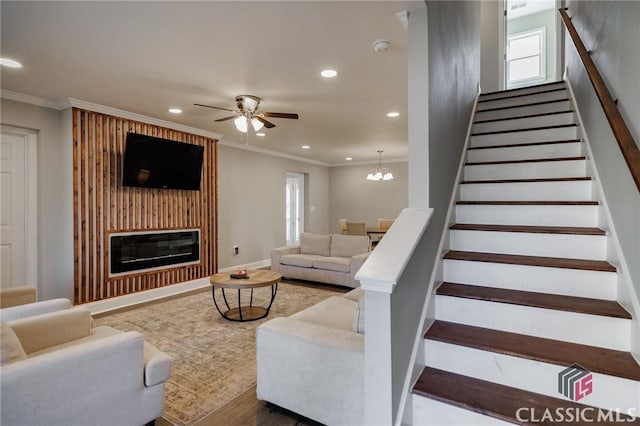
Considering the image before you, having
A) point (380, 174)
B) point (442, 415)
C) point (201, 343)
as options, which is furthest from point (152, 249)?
point (380, 174)

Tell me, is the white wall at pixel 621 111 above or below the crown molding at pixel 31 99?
below

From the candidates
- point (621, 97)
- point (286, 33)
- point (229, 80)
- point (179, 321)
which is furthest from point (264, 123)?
point (621, 97)

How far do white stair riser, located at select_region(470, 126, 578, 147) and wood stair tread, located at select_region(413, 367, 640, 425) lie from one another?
2.42m

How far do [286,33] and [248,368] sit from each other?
2648mm

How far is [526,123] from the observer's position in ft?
10.9

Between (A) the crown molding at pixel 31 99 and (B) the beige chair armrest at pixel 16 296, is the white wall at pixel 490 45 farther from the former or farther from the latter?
(B) the beige chair armrest at pixel 16 296

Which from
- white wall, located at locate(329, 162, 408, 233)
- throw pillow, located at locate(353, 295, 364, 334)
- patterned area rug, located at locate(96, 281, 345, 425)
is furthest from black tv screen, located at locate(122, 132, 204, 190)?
white wall, located at locate(329, 162, 408, 233)

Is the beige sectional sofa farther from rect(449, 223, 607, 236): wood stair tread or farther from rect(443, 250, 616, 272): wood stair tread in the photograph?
rect(443, 250, 616, 272): wood stair tread

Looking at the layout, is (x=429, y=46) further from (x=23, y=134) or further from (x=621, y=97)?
(x=23, y=134)

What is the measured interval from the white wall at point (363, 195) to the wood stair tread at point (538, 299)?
7009 millimetres

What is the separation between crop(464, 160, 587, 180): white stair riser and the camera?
8.38ft

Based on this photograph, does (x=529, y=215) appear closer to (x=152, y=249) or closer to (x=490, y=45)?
(x=152, y=249)

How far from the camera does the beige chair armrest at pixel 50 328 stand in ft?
6.77

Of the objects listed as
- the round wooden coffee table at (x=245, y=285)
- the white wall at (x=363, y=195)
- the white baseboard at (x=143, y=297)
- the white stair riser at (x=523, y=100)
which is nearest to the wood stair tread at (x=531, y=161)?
the white stair riser at (x=523, y=100)
